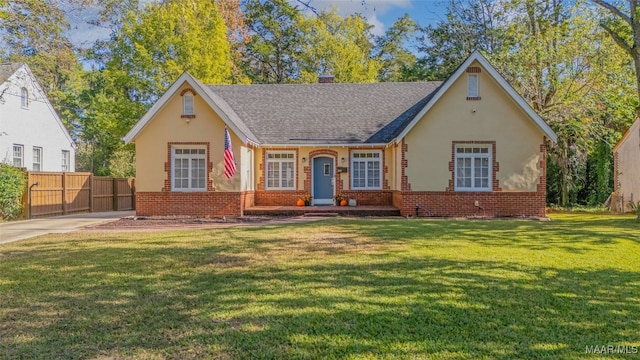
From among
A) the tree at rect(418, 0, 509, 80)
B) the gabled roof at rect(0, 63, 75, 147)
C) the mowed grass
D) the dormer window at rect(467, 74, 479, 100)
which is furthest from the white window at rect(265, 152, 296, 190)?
the tree at rect(418, 0, 509, 80)

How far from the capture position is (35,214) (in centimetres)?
1786

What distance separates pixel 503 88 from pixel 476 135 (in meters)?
1.96

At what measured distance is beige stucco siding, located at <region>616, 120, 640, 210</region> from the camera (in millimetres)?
19344

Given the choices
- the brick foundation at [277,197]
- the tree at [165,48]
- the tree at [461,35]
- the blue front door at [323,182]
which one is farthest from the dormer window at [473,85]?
the tree at [461,35]

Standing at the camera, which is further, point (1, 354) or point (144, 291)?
point (144, 291)

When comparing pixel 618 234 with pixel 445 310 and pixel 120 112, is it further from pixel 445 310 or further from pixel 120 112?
pixel 120 112

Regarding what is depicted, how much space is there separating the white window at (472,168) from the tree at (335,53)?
1759 centimetres

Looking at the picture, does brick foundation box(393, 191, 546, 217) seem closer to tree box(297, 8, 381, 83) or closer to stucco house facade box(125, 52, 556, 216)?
stucco house facade box(125, 52, 556, 216)

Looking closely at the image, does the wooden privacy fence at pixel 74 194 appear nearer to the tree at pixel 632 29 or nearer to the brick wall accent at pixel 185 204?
the brick wall accent at pixel 185 204

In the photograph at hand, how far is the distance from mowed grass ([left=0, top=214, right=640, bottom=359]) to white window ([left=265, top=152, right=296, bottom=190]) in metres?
9.27

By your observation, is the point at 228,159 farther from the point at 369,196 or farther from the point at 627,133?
the point at 627,133

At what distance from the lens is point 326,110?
69.7 ft

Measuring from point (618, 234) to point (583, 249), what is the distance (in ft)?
9.81

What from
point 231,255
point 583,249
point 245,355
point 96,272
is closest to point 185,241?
point 231,255
